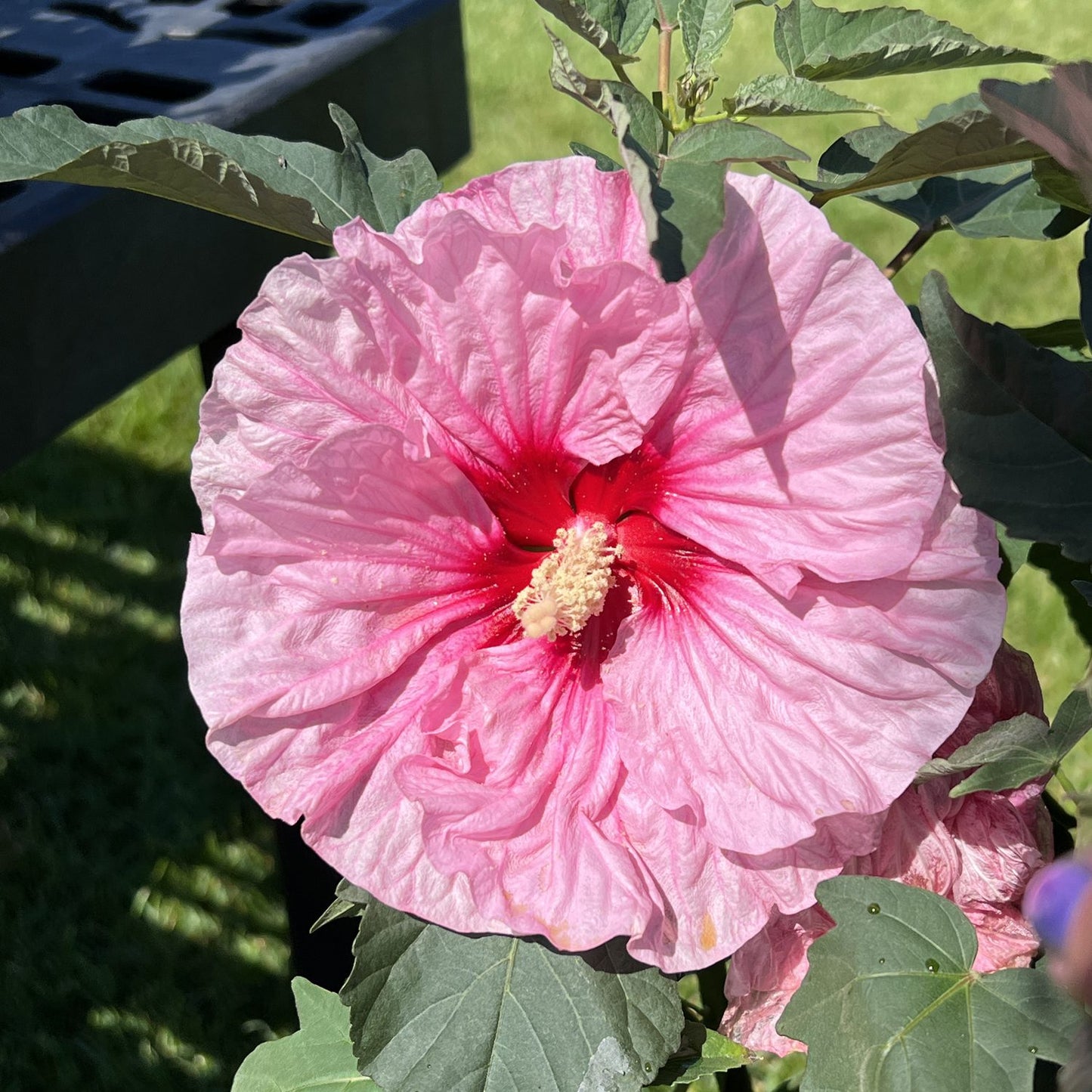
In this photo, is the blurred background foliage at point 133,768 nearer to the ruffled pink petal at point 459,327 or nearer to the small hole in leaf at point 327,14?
the small hole in leaf at point 327,14

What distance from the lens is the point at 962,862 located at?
855mm

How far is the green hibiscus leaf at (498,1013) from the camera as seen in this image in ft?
2.85

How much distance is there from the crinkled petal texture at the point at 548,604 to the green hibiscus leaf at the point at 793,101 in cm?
13

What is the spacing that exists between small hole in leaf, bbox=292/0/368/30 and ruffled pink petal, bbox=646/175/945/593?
128 cm

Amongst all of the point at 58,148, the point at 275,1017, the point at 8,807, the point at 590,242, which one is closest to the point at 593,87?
the point at 590,242

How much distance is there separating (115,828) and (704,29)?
239cm

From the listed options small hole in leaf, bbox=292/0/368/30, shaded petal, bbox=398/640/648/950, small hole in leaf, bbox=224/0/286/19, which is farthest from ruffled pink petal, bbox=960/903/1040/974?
small hole in leaf, bbox=224/0/286/19

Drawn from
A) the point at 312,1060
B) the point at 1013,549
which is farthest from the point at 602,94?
the point at 312,1060

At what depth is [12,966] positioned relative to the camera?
255 cm

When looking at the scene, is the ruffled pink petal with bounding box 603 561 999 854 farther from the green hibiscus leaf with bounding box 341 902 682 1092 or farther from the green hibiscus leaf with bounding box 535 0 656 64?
the green hibiscus leaf with bounding box 535 0 656 64

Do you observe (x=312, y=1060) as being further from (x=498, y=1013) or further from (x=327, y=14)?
(x=327, y=14)

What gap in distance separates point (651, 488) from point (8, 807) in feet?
7.80

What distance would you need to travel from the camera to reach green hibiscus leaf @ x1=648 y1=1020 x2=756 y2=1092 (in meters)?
0.92

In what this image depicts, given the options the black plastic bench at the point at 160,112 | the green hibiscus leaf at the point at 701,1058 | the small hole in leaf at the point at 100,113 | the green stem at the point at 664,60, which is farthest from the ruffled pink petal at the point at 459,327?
the small hole in leaf at the point at 100,113
